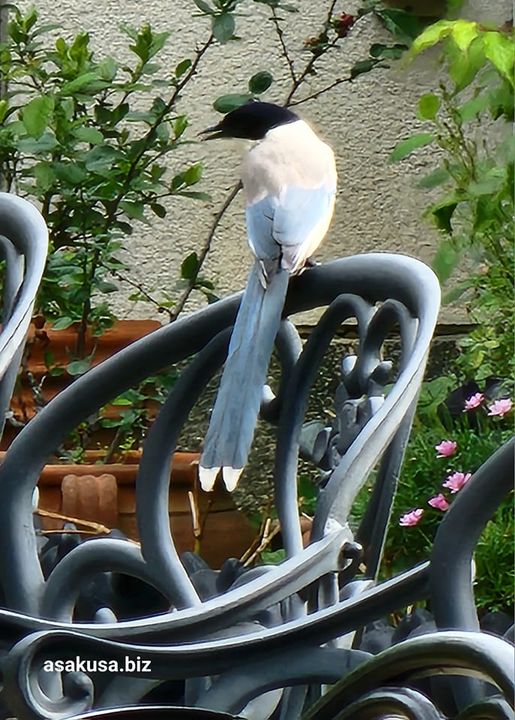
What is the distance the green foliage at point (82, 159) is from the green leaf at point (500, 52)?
898mm

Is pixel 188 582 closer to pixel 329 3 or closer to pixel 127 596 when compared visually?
pixel 127 596

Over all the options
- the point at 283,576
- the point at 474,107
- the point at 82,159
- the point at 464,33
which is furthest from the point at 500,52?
the point at 283,576

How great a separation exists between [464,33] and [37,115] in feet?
3.11

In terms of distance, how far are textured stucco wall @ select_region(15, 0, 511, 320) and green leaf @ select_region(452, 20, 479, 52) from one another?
4.06ft

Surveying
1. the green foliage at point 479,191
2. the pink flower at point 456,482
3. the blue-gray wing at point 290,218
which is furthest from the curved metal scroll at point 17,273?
the pink flower at point 456,482

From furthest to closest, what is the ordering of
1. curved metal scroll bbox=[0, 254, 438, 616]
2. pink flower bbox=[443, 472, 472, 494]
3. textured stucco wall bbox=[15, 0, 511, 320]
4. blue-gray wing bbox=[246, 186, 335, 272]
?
textured stucco wall bbox=[15, 0, 511, 320]
pink flower bbox=[443, 472, 472, 494]
blue-gray wing bbox=[246, 186, 335, 272]
curved metal scroll bbox=[0, 254, 438, 616]

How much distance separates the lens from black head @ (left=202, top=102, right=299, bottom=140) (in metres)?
2.50

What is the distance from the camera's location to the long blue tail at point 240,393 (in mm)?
1686

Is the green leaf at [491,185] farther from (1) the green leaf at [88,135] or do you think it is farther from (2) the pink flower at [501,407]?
(1) the green leaf at [88,135]

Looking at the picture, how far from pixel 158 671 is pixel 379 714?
267 millimetres

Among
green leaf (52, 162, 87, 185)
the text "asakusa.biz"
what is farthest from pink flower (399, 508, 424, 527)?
the text "asakusa.biz"

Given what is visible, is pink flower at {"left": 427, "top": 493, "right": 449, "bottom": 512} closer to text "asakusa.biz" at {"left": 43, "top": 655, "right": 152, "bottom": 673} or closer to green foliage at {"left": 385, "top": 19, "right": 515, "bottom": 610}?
green foliage at {"left": 385, "top": 19, "right": 515, "bottom": 610}

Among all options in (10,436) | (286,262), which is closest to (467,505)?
(286,262)

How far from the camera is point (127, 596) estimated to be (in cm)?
163
